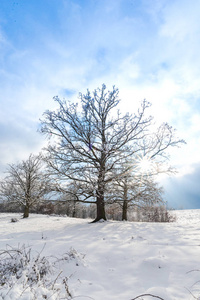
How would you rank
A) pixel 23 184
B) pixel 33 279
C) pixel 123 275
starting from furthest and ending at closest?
pixel 23 184 < pixel 123 275 < pixel 33 279

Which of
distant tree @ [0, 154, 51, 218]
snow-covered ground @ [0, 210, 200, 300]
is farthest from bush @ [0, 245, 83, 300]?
distant tree @ [0, 154, 51, 218]

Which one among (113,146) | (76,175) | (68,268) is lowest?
(68,268)

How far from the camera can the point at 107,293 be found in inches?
87.5

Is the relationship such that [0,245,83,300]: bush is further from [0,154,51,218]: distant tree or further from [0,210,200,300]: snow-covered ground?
[0,154,51,218]: distant tree

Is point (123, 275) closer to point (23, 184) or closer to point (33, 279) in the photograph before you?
point (33, 279)

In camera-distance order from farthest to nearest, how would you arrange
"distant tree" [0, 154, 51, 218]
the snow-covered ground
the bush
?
"distant tree" [0, 154, 51, 218] → the snow-covered ground → the bush

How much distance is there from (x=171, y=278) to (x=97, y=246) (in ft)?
7.94

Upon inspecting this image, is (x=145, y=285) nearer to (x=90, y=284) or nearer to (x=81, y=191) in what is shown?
(x=90, y=284)

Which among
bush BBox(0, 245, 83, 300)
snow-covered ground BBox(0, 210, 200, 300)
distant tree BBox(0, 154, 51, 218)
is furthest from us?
distant tree BBox(0, 154, 51, 218)

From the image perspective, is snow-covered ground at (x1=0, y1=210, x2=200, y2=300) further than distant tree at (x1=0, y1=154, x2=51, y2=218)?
No

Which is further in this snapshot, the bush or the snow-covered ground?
the snow-covered ground

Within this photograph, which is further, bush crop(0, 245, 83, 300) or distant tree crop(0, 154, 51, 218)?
distant tree crop(0, 154, 51, 218)

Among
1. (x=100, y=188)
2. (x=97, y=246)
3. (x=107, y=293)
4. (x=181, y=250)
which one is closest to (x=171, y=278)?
(x=107, y=293)

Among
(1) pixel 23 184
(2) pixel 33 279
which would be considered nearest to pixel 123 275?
(2) pixel 33 279
